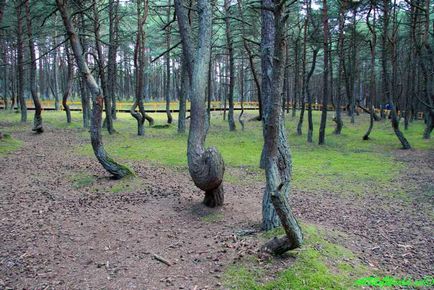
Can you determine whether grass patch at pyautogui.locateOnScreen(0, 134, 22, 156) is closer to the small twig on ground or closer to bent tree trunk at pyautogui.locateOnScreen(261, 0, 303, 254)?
the small twig on ground

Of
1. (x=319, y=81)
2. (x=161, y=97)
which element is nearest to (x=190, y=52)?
(x=319, y=81)

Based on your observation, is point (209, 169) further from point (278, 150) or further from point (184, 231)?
point (278, 150)

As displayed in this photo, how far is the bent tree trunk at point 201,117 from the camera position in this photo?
269 inches

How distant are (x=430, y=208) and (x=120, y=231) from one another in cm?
678

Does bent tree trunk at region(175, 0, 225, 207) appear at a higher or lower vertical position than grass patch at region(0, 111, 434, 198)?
higher

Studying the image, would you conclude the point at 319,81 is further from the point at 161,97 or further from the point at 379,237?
the point at 379,237

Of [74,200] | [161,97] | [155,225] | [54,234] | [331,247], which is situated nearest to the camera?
[331,247]

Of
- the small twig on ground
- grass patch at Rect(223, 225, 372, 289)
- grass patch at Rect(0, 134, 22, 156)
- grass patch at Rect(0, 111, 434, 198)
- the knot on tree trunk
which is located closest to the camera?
grass patch at Rect(223, 225, 372, 289)

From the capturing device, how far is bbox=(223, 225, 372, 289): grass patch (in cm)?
427

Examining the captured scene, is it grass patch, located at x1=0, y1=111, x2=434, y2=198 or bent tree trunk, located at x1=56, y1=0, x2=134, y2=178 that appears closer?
bent tree trunk, located at x1=56, y1=0, x2=134, y2=178

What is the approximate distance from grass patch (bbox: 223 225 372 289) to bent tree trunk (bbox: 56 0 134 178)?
546 centimetres

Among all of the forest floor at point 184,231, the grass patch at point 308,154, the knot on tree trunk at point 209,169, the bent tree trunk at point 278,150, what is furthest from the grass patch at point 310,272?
the grass patch at point 308,154

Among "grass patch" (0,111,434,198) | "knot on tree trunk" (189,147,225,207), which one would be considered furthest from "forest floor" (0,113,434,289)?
"knot on tree trunk" (189,147,225,207)

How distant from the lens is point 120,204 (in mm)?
7711
